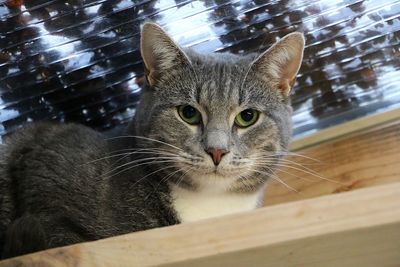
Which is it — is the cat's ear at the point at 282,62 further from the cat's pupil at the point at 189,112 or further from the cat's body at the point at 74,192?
the cat's body at the point at 74,192

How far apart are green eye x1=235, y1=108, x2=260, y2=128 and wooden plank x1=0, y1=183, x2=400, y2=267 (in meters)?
0.48

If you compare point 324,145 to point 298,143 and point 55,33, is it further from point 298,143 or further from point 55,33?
point 55,33

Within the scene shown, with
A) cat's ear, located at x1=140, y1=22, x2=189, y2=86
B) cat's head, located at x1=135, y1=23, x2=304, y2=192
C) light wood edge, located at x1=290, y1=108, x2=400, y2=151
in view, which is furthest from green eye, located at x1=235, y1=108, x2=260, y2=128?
light wood edge, located at x1=290, y1=108, x2=400, y2=151

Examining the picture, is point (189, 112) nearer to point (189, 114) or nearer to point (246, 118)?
point (189, 114)

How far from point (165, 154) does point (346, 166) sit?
0.67 metres

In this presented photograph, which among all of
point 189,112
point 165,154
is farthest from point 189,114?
point 165,154

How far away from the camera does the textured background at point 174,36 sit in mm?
1694

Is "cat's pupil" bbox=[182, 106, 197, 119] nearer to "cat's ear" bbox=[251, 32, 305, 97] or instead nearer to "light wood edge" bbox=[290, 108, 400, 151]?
"cat's ear" bbox=[251, 32, 305, 97]

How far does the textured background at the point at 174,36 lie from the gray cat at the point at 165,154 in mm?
141

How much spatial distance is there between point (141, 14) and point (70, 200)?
57 cm

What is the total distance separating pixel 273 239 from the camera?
1.11 metres

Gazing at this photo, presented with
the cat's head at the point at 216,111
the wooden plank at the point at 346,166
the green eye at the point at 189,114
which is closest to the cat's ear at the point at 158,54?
the cat's head at the point at 216,111

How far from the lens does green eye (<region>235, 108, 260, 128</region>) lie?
159cm

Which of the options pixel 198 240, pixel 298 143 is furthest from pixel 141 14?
pixel 198 240
